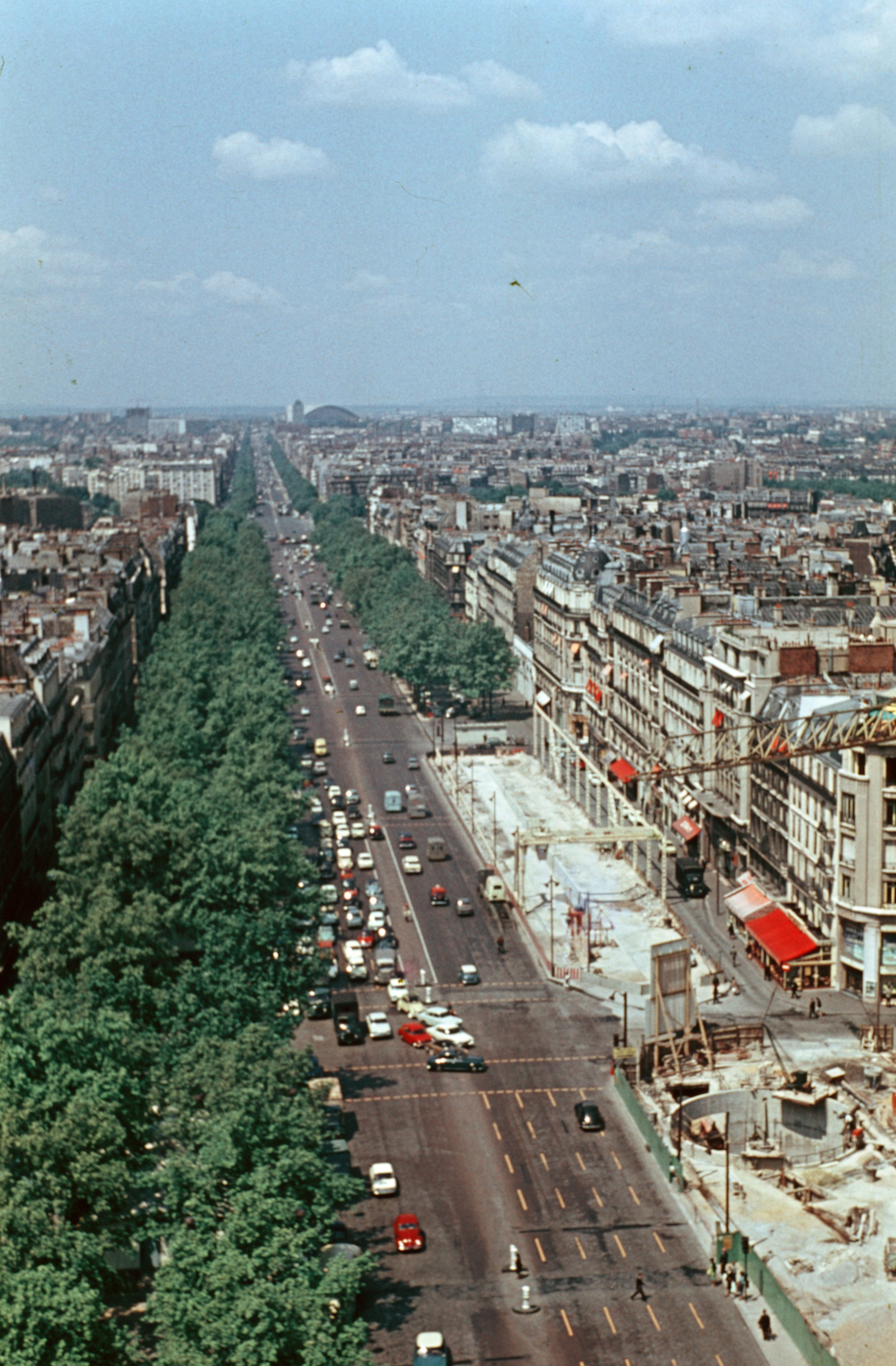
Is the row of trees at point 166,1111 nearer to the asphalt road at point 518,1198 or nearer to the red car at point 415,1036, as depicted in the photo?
the asphalt road at point 518,1198

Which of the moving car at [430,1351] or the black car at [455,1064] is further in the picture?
the black car at [455,1064]

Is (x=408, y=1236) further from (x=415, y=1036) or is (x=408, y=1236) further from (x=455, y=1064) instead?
(x=415, y=1036)

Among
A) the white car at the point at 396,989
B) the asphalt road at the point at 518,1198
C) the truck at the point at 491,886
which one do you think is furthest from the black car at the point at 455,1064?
the truck at the point at 491,886

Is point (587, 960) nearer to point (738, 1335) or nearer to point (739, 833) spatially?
point (739, 833)

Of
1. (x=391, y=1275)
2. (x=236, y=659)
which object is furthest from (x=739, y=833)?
(x=236, y=659)

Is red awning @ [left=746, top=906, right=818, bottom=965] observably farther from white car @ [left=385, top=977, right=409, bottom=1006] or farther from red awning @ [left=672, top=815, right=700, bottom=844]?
white car @ [left=385, top=977, right=409, bottom=1006]

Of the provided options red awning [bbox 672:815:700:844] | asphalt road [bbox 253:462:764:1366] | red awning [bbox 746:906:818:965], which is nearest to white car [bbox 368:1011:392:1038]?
asphalt road [bbox 253:462:764:1366]

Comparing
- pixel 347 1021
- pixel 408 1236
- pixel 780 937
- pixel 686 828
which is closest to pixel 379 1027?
pixel 347 1021
